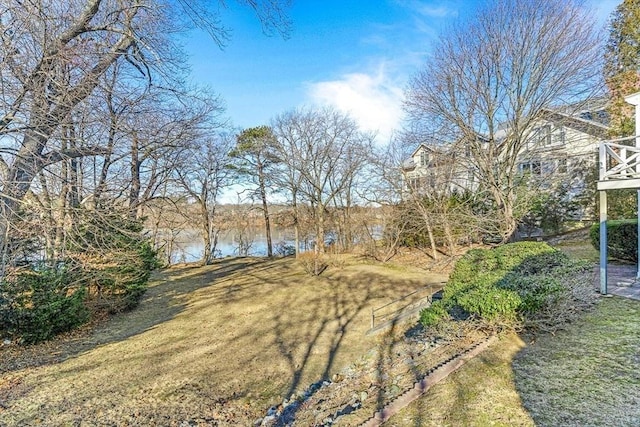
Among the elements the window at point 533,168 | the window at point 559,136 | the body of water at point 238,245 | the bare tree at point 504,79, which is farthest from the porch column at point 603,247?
the body of water at point 238,245

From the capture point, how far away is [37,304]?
21.5 ft

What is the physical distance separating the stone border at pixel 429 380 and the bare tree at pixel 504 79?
8.69 meters

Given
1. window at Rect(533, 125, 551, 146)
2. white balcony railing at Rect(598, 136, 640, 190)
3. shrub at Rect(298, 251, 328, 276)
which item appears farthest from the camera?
shrub at Rect(298, 251, 328, 276)

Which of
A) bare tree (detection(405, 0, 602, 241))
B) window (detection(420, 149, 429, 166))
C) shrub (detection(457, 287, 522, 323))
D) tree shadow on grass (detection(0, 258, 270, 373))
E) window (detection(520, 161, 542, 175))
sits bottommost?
tree shadow on grass (detection(0, 258, 270, 373))

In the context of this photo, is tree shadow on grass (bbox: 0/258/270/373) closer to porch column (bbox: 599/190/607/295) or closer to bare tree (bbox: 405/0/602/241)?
porch column (bbox: 599/190/607/295)

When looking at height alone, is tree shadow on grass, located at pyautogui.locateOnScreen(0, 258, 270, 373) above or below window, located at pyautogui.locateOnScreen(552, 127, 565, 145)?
below

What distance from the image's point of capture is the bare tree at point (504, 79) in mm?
10281

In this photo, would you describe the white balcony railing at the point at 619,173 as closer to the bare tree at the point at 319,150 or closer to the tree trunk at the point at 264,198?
the bare tree at the point at 319,150

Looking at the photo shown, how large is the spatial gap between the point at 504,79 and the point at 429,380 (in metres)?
11.0

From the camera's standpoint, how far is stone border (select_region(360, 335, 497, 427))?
3085 mm

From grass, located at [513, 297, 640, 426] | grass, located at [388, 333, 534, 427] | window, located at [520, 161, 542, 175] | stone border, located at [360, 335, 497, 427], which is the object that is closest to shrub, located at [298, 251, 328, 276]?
window, located at [520, 161, 542, 175]

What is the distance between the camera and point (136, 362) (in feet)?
19.8

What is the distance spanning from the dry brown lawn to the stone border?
223cm

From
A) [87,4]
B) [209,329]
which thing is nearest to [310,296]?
[209,329]
